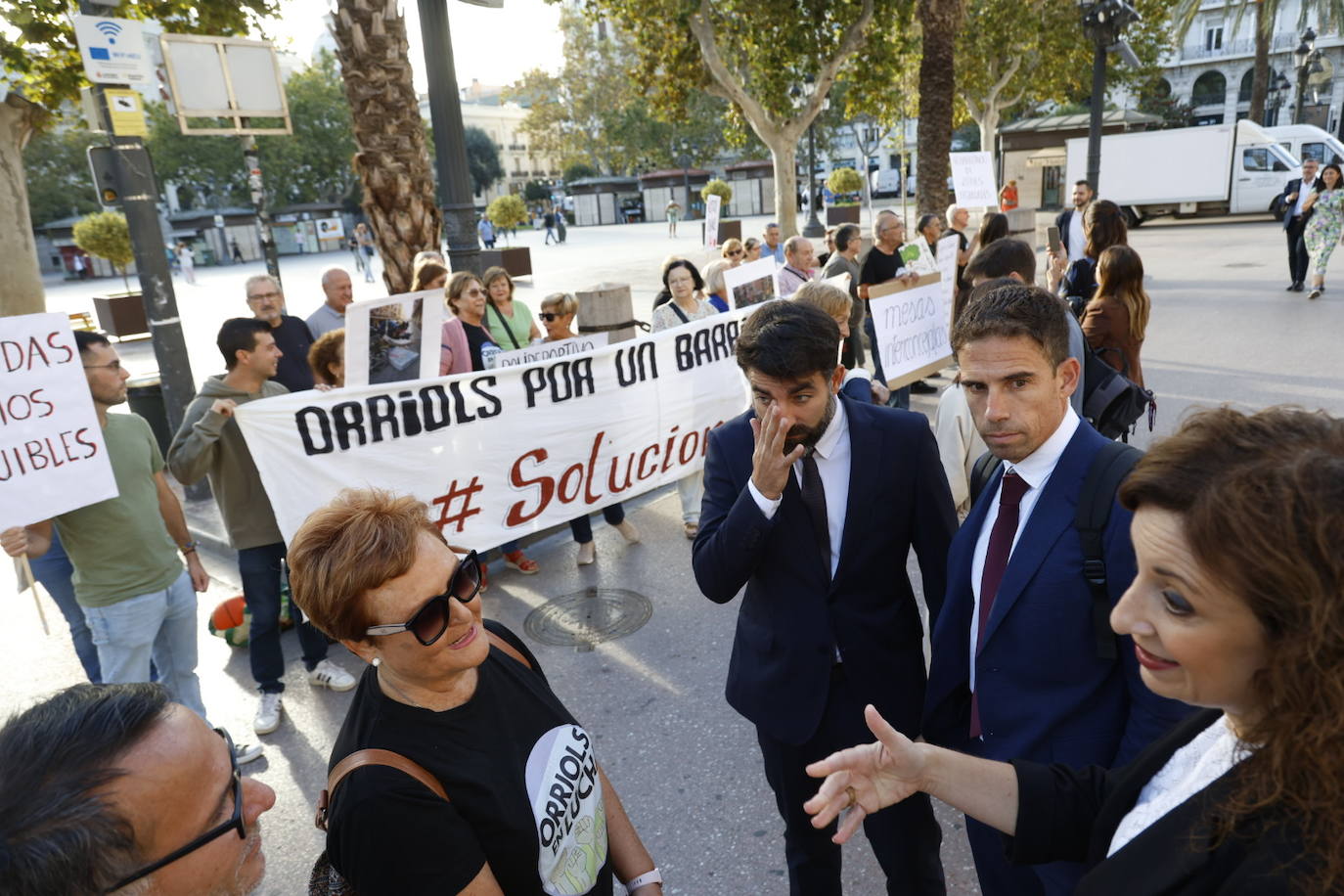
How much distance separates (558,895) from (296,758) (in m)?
2.70

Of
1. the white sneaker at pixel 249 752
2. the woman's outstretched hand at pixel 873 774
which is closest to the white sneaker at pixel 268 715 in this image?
the white sneaker at pixel 249 752

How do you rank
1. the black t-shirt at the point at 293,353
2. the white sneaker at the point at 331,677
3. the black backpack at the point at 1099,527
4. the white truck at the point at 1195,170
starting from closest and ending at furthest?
the black backpack at the point at 1099,527
the white sneaker at the point at 331,677
the black t-shirt at the point at 293,353
the white truck at the point at 1195,170

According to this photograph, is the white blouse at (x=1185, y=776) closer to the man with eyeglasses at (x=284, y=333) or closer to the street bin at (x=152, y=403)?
the man with eyeglasses at (x=284, y=333)

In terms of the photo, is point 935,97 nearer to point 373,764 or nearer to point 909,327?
point 909,327

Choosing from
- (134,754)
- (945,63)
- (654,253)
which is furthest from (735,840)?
(654,253)

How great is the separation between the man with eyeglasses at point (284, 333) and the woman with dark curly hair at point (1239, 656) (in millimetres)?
5505

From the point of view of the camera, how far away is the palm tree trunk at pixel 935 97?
12.7 metres

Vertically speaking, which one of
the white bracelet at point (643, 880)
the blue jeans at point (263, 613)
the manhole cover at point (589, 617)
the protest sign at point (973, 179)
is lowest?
the manhole cover at point (589, 617)

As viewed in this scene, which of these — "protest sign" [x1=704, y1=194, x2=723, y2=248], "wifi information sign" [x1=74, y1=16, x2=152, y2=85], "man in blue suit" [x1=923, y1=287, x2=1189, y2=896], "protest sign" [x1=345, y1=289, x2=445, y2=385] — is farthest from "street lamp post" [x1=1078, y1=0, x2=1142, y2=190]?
"man in blue suit" [x1=923, y1=287, x2=1189, y2=896]

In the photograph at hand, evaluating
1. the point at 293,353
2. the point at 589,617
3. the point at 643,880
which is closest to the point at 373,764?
the point at 643,880

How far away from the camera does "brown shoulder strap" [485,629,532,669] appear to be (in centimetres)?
200

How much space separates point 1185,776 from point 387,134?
7247mm

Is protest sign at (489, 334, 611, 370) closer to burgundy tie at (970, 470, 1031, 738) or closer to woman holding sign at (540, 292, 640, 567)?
woman holding sign at (540, 292, 640, 567)

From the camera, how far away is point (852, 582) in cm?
230
